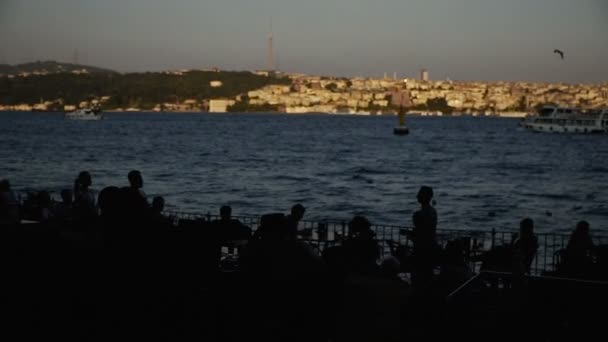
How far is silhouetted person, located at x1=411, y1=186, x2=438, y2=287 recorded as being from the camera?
812 cm

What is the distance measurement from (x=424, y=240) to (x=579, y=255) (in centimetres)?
167

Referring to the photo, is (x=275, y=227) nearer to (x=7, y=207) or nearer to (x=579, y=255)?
(x=579, y=255)

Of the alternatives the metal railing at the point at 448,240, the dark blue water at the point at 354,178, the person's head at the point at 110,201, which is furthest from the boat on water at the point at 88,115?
the person's head at the point at 110,201

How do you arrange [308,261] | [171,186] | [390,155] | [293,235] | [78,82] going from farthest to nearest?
[78,82]
[390,155]
[171,186]
[293,235]
[308,261]

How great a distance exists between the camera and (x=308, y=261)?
4789 millimetres

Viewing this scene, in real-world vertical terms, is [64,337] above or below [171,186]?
above

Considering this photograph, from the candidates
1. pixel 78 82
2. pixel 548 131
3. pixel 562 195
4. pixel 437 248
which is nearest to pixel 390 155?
pixel 562 195

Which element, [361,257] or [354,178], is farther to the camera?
[354,178]

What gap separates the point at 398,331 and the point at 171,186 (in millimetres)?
33503

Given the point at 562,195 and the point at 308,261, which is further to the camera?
the point at 562,195

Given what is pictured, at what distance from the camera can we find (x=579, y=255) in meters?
7.50

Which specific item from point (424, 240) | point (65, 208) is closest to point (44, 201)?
point (65, 208)

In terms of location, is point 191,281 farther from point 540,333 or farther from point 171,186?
point 171,186

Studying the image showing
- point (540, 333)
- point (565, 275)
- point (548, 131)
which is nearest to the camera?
point (540, 333)
